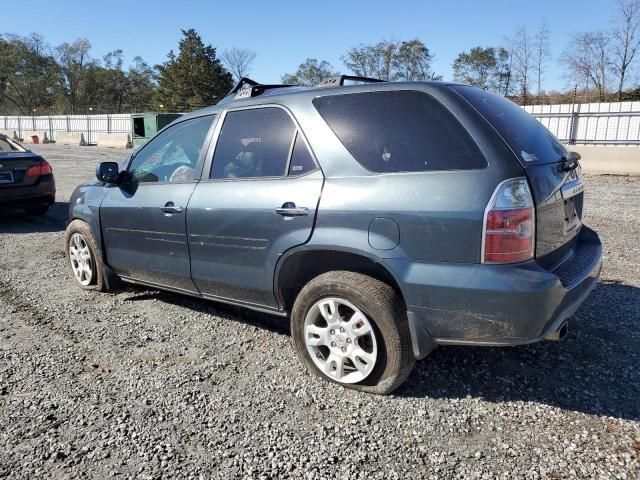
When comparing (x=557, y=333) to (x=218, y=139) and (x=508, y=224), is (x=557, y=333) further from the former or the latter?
(x=218, y=139)

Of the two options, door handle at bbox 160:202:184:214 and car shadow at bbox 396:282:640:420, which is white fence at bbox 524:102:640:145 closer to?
car shadow at bbox 396:282:640:420

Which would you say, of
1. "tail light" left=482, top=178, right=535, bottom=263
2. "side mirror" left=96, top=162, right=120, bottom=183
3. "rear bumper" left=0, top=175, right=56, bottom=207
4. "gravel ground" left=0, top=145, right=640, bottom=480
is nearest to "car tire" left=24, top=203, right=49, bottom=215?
"rear bumper" left=0, top=175, right=56, bottom=207

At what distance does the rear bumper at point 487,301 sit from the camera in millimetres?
2512

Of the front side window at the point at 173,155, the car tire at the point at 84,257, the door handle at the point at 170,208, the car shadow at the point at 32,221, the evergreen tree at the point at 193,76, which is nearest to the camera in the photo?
the door handle at the point at 170,208

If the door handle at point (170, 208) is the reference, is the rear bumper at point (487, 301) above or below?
below

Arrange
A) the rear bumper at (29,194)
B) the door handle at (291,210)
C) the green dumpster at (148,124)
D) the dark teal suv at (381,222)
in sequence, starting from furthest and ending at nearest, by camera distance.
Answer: the green dumpster at (148,124), the rear bumper at (29,194), the door handle at (291,210), the dark teal suv at (381,222)

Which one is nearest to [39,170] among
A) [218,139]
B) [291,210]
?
[218,139]

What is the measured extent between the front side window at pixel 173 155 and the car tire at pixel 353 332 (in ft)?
4.87

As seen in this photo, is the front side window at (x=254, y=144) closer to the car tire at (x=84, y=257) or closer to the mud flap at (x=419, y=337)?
the mud flap at (x=419, y=337)

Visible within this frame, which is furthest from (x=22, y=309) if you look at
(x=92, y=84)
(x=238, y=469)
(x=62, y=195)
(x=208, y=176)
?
(x=92, y=84)

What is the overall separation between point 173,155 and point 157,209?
49 centimetres

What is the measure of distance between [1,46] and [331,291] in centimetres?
9222

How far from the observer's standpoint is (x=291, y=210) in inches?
122

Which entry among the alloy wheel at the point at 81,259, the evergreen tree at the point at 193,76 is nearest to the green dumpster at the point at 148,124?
the alloy wheel at the point at 81,259
